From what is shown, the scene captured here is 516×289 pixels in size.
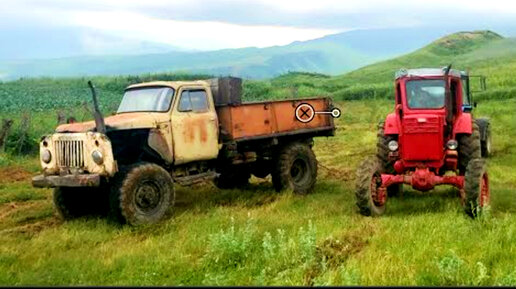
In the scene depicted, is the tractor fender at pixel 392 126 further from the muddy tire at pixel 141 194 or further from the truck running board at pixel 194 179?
the muddy tire at pixel 141 194

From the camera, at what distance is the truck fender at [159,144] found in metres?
10.1

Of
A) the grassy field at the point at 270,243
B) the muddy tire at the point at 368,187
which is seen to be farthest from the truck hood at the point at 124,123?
the muddy tire at the point at 368,187

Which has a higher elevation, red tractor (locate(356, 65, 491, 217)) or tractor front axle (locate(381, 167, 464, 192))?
red tractor (locate(356, 65, 491, 217))

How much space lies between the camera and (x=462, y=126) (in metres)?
10.6

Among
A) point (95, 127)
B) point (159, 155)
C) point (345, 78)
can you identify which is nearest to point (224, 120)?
point (159, 155)

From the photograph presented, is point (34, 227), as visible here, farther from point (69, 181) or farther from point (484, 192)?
point (484, 192)

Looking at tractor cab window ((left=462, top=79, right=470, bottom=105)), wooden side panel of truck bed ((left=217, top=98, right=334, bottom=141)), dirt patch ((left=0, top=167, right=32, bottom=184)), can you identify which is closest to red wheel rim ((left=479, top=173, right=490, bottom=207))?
wooden side panel of truck bed ((left=217, top=98, right=334, bottom=141))

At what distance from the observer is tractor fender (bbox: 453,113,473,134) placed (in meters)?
10.5

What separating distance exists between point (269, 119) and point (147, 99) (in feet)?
8.23

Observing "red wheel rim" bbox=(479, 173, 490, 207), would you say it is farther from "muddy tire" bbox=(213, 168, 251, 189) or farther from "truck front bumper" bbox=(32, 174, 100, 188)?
"truck front bumper" bbox=(32, 174, 100, 188)

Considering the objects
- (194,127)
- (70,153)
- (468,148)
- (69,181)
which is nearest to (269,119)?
(194,127)

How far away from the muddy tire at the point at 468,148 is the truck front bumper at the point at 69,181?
6.06 m

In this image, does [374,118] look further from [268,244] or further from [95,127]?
[268,244]

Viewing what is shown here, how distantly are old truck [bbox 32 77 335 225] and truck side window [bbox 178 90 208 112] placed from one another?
2 cm
